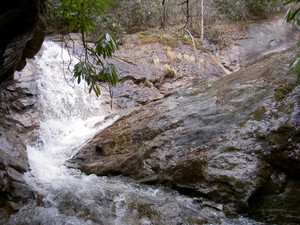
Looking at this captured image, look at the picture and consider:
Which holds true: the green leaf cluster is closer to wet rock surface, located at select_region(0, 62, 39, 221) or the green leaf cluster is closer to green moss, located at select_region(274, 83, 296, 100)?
wet rock surface, located at select_region(0, 62, 39, 221)

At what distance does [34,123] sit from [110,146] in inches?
99.9

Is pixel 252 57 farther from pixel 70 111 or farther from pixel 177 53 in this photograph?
pixel 70 111

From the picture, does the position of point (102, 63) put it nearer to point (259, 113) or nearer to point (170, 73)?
point (259, 113)

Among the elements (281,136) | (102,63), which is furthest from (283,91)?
(102,63)

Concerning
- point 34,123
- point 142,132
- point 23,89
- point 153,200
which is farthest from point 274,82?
point 23,89

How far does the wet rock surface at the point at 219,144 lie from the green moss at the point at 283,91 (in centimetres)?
8

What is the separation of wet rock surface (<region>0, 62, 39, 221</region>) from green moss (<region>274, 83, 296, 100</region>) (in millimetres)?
4071

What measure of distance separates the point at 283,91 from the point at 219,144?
58.6 inches

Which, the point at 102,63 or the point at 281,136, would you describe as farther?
the point at 281,136

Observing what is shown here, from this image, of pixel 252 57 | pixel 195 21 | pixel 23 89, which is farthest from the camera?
pixel 195 21

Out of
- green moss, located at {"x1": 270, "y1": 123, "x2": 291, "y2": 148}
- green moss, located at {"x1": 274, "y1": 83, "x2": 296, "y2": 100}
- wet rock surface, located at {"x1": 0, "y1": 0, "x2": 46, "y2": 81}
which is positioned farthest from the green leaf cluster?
green moss, located at {"x1": 274, "y1": 83, "x2": 296, "y2": 100}

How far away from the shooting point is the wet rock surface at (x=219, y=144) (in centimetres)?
391

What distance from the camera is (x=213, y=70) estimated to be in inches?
471

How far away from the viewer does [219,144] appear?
4.54 meters
